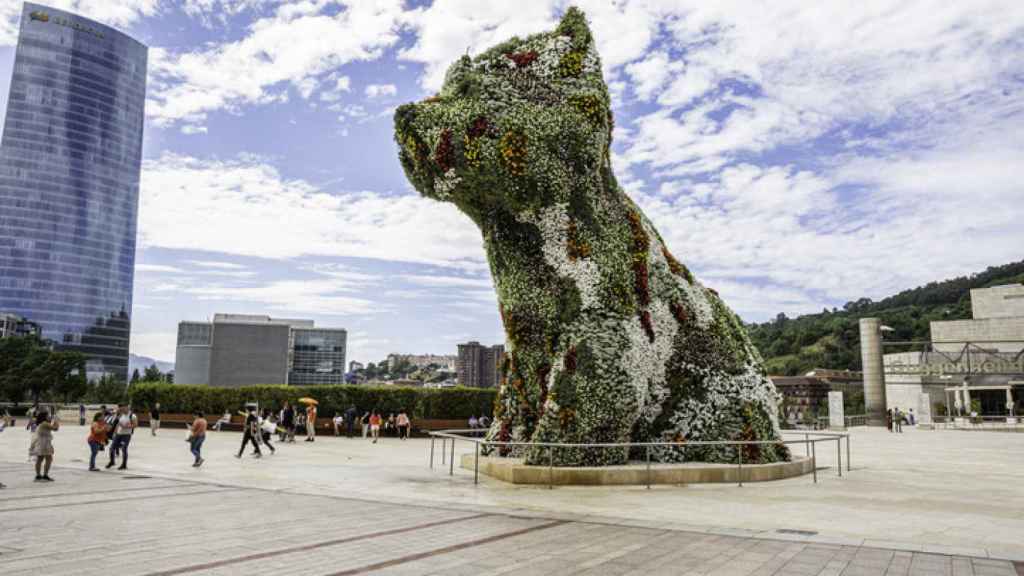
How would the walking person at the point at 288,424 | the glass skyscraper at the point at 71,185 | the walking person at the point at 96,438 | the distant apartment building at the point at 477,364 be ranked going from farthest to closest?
the glass skyscraper at the point at 71,185
the distant apartment building at the point at 477,364
the walking person at the point at 288,424
the walking person at the point at 96,438

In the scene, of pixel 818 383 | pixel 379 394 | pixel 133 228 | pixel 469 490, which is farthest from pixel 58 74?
pixel 469 490

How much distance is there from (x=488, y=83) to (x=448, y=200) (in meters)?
2.52

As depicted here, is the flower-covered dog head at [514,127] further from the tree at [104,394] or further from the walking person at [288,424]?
the tree at [104,394]

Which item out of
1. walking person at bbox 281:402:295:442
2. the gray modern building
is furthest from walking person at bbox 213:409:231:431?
the gray modern building

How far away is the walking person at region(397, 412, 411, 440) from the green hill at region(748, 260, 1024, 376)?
73.8 m

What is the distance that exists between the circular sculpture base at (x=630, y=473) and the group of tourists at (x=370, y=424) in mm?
16233

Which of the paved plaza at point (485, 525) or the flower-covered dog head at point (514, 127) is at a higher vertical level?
the flower-covered dog head at point (514, 127)

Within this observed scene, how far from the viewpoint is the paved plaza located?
6.85 m

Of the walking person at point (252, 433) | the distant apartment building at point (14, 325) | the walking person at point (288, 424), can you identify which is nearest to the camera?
the walking person at point (252, 433)

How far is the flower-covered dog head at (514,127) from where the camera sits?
13.6 m

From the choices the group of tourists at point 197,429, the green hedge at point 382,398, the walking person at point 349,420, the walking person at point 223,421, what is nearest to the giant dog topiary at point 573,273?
the group of tourists at point 197,429

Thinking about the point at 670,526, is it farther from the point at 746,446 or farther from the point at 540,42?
the point at 540,42

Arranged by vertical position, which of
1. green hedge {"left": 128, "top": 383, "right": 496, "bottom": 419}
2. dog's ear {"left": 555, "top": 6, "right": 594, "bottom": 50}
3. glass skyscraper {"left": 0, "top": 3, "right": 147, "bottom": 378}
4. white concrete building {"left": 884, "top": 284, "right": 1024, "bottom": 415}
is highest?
glass skyscraper {"left": 0, "top": 3, "right": 147, "bottom": 378}

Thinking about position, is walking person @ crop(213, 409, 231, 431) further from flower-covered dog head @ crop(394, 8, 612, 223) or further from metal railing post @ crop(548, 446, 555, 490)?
metal railing post @ crop(548, 446, 555, 490)
